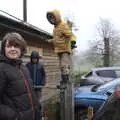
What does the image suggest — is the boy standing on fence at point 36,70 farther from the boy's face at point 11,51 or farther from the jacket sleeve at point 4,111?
the jacket sleeve at point 4,111

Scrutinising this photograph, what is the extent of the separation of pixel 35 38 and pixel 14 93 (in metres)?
11.2

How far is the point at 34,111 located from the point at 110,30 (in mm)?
47131

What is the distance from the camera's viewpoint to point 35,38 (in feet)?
51.1

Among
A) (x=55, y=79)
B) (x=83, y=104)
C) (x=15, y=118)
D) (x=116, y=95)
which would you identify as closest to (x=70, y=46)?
(x=83, y=104)

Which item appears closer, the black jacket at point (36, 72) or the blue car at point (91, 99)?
the blue car at point (91, 99)

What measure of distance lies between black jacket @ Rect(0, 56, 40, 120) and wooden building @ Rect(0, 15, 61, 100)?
6.01 metres

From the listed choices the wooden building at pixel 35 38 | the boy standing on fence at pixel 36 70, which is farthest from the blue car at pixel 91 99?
the wooden building at pixel 35 38

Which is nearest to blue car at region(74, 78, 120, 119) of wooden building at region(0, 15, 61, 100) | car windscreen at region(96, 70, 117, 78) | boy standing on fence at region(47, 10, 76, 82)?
boy standing on fence at region(47, 10, 76, 82)

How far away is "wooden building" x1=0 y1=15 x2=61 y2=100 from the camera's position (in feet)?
37.1

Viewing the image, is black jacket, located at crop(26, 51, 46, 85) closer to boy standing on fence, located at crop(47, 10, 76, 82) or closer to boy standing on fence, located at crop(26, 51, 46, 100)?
boy standing on fence, located at crop(26, 51, 46, 100)

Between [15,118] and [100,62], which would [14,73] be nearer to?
[15,118]

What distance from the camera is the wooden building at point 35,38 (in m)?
11.3

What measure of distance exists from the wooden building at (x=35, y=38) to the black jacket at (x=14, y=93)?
6.01 meters

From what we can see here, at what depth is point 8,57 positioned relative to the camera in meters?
4.52
